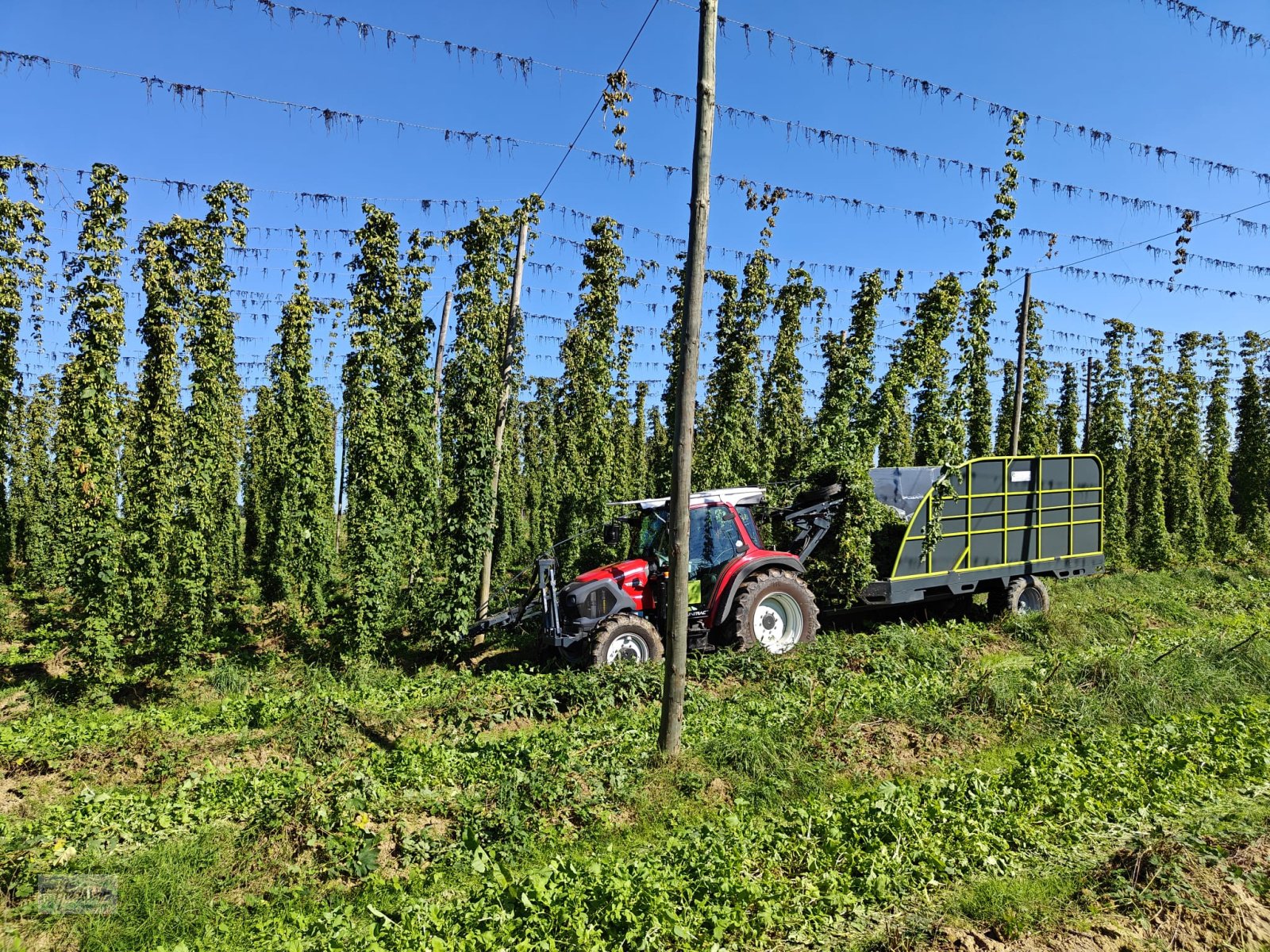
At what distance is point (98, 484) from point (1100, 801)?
496 inches

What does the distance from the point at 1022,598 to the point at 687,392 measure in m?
8.87

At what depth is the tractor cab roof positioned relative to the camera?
10102 millimetres

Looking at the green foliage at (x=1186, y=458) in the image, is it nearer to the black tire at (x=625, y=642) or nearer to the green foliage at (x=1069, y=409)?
the green foliage at (x=1069, y=409)

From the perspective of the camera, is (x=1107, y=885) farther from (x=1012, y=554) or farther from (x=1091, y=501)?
(x=1091, y=501)

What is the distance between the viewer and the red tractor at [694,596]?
9.51 m

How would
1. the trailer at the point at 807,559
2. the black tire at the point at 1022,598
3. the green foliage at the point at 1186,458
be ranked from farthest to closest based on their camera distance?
the green foliage at the point at 1186,458
the black tire at the point at 1022,598
the trailer at the point at 807,559

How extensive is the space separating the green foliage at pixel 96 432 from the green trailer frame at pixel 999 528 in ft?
36.9

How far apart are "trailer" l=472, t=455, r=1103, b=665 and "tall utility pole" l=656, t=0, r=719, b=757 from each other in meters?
2.23

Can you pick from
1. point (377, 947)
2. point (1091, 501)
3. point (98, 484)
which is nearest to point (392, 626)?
point (98, 484)

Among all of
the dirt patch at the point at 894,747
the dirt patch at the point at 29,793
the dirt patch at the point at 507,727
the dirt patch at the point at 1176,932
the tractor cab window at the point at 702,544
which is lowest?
the dirt patch at the point at 29,793

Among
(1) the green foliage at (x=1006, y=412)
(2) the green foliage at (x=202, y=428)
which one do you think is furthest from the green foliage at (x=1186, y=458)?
(2) the green foliage at (x=202, y=428)

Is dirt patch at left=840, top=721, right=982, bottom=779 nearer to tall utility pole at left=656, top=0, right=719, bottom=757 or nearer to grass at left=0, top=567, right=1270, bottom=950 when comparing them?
grass at left=0, top=567, right=1270, bottom=950

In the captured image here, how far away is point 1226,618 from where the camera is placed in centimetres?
1206

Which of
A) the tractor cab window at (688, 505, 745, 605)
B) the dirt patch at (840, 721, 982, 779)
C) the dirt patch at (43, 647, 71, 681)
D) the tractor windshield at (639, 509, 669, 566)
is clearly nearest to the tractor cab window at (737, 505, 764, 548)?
the tractor cab window at (688, 505, 745, 605)
